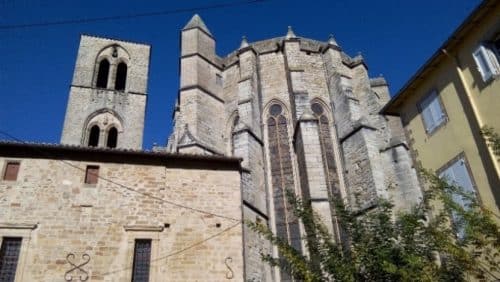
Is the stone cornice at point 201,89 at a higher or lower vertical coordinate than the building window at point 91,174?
higher

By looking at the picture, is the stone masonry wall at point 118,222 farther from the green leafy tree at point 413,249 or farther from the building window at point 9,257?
the green leafy tree at point 413,249

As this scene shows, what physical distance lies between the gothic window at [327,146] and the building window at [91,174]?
9071 mm

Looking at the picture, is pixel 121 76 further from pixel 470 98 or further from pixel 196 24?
pixel 470 98

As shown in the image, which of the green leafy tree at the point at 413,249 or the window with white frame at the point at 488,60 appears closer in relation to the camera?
the green leafy tree at the point at 413,249

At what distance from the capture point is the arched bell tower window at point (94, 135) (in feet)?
61.2

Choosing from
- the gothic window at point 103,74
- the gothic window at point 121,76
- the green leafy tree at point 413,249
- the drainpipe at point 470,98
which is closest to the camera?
the green leafy tree at point 413,249

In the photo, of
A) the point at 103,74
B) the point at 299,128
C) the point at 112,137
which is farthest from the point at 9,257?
the point at 103,74

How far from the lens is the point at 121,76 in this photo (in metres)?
21.8

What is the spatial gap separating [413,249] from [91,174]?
8111 millimetres

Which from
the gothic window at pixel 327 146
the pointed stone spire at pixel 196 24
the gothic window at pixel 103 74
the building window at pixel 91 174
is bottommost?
the building window at pixel 91 174

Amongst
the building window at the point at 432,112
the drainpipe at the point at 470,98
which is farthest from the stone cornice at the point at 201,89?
the drainpipe at the point at 470,98

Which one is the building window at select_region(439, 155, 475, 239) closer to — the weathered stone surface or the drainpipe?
the drainpipe

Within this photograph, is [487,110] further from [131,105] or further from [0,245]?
[131,105]

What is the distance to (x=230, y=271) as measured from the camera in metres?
10.2
